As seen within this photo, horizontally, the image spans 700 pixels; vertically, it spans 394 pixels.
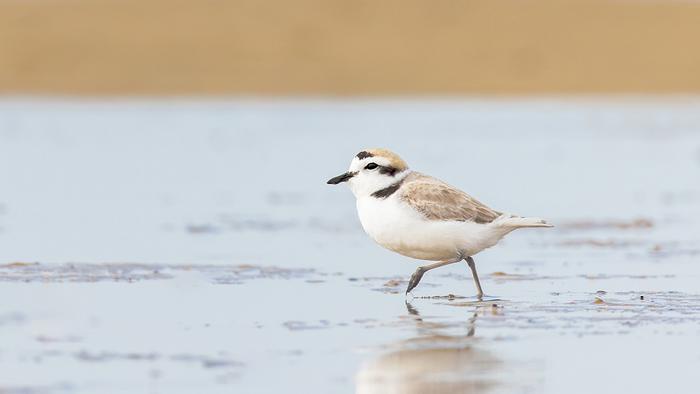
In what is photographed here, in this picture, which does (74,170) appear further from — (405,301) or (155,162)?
(405,301)

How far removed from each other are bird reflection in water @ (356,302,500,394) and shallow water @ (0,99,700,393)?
17 mm

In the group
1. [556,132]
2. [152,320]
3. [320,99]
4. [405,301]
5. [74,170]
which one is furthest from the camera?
[320,99]

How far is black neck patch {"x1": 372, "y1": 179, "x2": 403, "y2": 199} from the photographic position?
8.89 metres

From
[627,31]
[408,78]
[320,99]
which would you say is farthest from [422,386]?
[627,31]

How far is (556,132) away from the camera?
2767 cm

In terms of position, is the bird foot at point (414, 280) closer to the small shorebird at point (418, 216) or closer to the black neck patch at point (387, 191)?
the small shorebird at point (418, 216)

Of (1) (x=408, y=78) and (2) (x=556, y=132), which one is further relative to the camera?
(1) (x=408, y=78)

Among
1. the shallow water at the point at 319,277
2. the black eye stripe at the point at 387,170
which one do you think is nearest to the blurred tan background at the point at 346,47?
the shallow water at the point at 319,277

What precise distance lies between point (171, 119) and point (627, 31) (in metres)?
22.5

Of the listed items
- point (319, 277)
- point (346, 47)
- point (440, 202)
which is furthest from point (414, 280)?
point (346, 47)

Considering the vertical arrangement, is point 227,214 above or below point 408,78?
below

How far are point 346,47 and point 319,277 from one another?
36.6 m

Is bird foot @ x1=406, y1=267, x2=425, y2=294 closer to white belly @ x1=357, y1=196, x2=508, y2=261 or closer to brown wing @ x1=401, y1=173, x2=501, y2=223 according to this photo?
white belly @ x1=357, y1=196, x2=508, y2=261

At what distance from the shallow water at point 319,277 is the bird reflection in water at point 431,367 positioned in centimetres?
2
